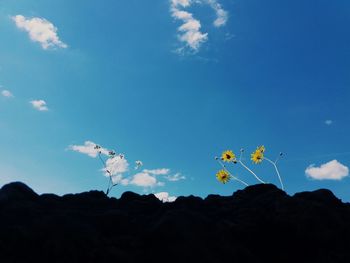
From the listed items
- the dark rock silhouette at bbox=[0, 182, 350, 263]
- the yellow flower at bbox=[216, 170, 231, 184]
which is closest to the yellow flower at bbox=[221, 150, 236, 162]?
the yellow flower at bbox=[216, 170, 231, 184]

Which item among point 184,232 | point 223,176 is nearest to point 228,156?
point 223,176

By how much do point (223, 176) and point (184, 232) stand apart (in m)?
12.6

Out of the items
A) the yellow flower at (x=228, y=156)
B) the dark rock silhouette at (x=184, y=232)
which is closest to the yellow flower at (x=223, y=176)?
the yellow flower at (x=228, y=156)

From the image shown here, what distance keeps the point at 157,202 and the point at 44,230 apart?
2075mm

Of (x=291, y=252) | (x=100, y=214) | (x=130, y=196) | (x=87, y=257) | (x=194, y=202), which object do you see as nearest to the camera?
(x=87, y=257)

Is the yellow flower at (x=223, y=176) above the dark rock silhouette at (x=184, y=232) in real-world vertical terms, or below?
above

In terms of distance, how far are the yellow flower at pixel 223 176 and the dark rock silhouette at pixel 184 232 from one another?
11.5 metres

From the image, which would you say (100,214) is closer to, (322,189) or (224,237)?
(224,237)

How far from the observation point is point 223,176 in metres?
18.7

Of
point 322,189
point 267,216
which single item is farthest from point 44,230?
point 322,189

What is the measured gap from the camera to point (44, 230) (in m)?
6.22

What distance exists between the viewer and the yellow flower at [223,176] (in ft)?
61.2

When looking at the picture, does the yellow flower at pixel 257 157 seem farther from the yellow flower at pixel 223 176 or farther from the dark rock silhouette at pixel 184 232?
the dark rock silhouette at pixel 184 232

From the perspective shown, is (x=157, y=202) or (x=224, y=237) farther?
(x=157, y=202)
